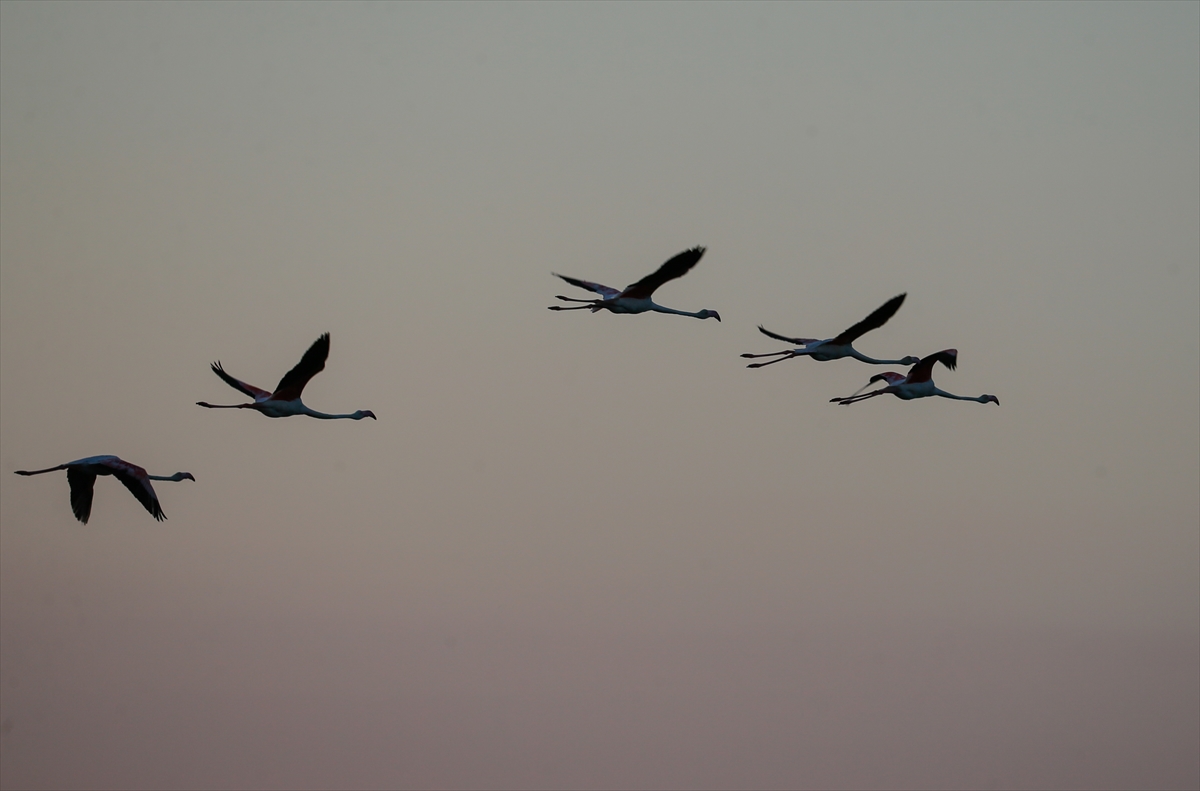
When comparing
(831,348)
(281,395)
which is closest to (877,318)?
(831,348)

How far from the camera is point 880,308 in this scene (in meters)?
40.6

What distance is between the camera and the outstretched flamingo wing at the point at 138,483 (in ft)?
133

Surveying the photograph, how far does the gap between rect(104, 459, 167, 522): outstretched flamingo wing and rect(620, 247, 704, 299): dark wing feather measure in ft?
43.4

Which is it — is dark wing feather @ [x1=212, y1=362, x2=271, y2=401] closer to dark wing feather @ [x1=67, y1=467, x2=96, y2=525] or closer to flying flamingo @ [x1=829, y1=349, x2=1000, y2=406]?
dark wing feather @ [x1=67, y1=467, x2=96, y2=525]

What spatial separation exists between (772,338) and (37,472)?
19.2m

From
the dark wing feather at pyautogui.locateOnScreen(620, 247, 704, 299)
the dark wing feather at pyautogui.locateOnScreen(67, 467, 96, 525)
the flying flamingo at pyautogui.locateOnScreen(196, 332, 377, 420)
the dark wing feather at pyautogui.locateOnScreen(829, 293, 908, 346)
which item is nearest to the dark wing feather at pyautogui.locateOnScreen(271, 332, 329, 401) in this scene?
the flying flamingo at pyautogui.locateOnScreen(196, 332, 377, 420)

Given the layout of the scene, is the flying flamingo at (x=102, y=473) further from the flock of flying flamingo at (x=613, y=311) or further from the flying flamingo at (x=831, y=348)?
the flying flamingo at (x=831, y=348)

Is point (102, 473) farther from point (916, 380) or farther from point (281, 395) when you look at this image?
point (916, 380)

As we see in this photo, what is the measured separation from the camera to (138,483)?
133 feet

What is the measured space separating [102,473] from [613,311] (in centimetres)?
1387

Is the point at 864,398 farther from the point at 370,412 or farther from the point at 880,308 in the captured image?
the point at 370,412

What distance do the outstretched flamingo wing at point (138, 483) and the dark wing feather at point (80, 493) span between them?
0.67 metres

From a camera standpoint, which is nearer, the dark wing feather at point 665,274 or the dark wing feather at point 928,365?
the dark wing feather at point 665,274

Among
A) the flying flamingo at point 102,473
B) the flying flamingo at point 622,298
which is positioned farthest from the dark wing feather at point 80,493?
the flying flamingo at point 622,298
